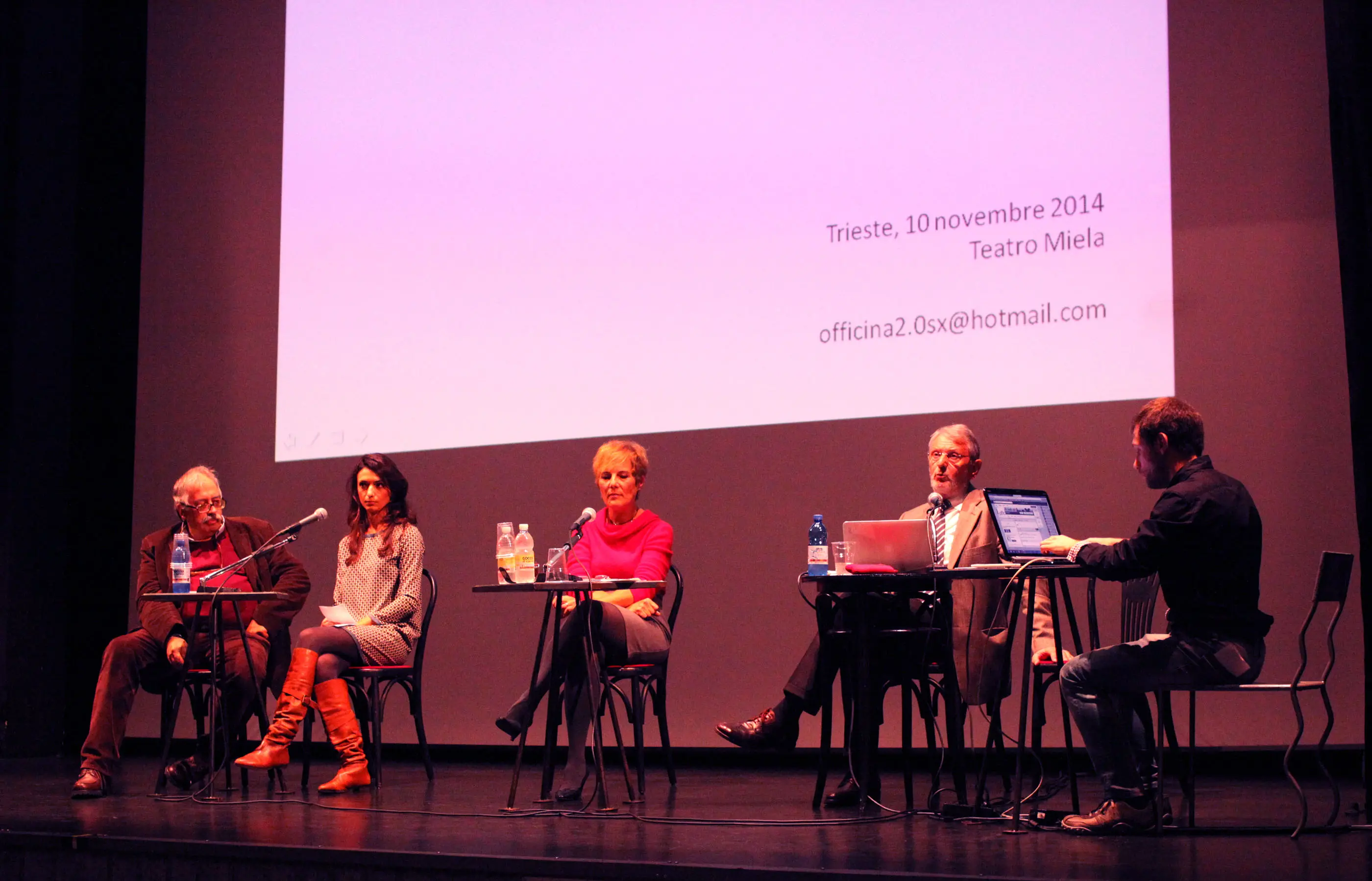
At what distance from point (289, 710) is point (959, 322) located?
250 centimetres

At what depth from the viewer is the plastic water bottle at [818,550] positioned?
355 cm

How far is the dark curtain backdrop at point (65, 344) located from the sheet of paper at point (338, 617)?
254cm

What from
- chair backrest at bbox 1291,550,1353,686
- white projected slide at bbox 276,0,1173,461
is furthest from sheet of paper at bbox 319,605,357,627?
chair backrest at bbox 1291,550,1353,686

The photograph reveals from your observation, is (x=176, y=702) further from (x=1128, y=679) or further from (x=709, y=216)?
(x=1128, y=679)

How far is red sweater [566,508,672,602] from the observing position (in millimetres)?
3916

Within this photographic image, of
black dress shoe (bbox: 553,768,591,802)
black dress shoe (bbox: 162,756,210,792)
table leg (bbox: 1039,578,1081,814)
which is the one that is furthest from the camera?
black dress shoe (bbox: 162,756,210,792)

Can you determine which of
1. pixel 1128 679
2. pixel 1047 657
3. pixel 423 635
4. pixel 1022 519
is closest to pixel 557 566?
A: pixel 423 635

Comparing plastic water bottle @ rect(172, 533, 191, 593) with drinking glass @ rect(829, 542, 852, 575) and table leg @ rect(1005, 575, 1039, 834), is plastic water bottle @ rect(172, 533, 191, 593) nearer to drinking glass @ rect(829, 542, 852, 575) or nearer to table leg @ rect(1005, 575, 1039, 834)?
drinking glass @ rect(829, 542, 852, 575)

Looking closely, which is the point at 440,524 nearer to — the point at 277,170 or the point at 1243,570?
the point at 277,170

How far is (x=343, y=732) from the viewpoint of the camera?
3.99m

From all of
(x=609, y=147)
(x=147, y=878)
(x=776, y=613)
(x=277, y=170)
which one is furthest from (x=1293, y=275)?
(x=277, y=170)

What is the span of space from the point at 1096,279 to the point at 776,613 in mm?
1656

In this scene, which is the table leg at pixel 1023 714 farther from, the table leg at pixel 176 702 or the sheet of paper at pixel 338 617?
the table leg at pixel 176 702

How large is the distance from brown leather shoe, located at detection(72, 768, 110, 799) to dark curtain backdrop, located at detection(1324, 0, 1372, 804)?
3.61 m
